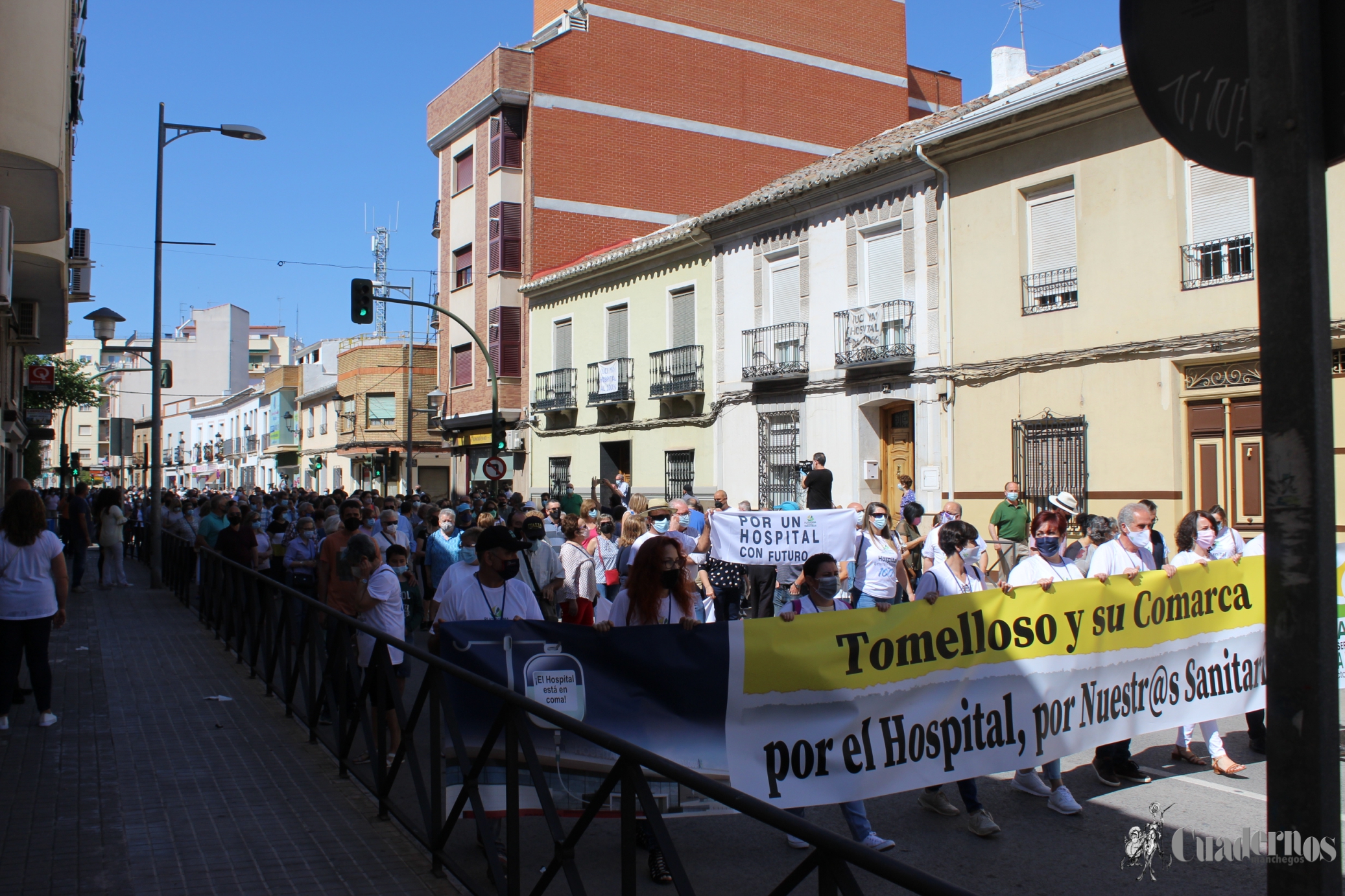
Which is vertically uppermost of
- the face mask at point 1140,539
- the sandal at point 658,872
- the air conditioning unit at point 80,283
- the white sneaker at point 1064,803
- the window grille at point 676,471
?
the air conditioning unit at point 80,283

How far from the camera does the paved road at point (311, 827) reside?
4.86m

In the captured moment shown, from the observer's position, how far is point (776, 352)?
21469mm

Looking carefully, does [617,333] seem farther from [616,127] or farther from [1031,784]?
[1031,784]

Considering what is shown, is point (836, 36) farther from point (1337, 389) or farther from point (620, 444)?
point (1337, 389)

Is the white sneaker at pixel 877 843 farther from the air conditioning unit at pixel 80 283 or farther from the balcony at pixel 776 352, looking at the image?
the air conditioning unit at pixel 80 283

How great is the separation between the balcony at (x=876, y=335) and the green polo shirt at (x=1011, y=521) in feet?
14.3

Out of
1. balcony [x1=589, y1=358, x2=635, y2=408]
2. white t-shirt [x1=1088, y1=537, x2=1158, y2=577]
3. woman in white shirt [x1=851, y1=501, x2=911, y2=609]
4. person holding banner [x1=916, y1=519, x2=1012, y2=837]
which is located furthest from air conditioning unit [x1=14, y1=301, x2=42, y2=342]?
white t-shirt [x1=1088, y1=537, x2=1158, y2=577]

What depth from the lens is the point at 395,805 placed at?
18.7ft

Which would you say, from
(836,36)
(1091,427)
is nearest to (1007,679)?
(1091,427)

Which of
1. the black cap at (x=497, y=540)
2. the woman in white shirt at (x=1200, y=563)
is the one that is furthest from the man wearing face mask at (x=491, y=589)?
the woman in white shirt at (x=1200, y=563)

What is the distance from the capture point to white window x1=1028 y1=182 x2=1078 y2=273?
1600 centimetres

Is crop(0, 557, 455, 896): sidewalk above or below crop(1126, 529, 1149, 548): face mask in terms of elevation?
below
